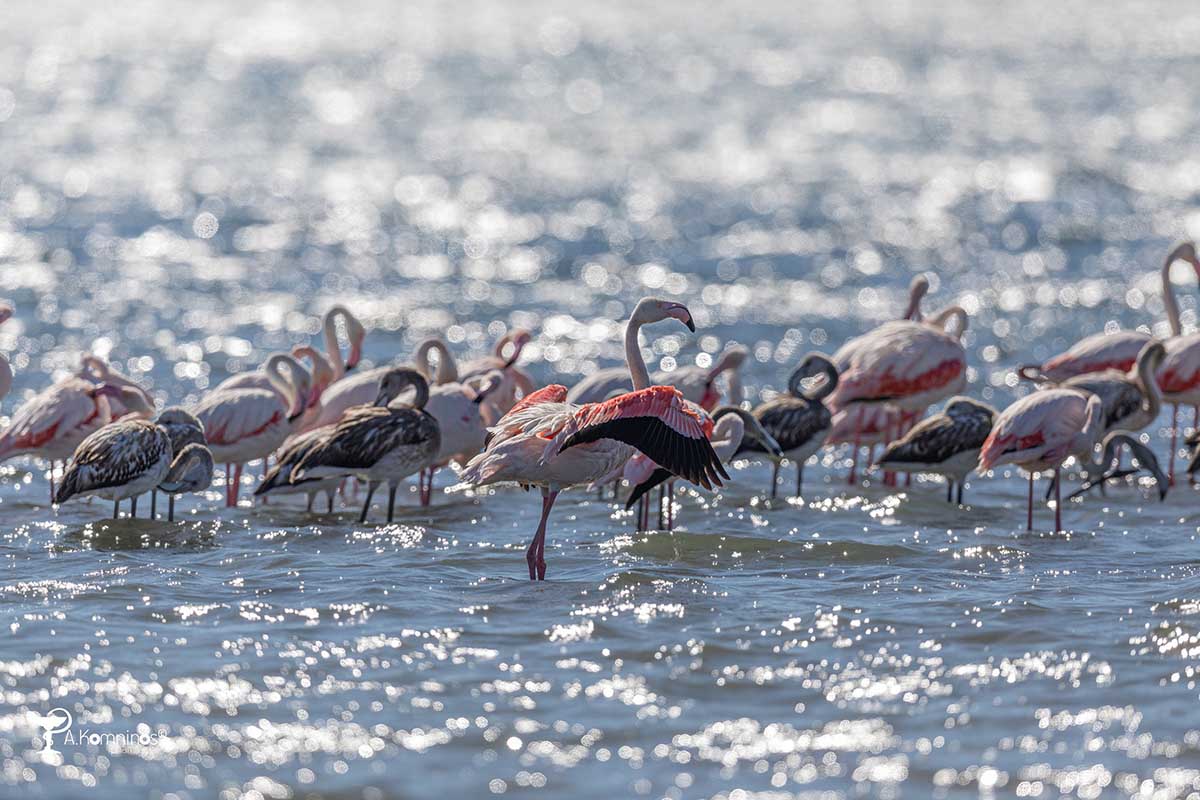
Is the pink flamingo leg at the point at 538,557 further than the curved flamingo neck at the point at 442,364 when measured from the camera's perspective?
No

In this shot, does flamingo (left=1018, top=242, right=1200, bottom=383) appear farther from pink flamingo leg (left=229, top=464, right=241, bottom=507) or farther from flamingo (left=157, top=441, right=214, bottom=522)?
flamingo (left=157, top=441, right=214, bottom=522)

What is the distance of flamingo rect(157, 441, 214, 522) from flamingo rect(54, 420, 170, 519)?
7cm

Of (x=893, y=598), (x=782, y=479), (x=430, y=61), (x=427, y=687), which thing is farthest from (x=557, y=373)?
(x=430, y=61)

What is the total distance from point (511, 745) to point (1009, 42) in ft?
156

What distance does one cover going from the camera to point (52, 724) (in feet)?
20.5

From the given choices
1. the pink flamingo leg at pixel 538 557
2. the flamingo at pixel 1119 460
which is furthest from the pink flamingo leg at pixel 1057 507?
the pink flamingo leg at pixel 538 557

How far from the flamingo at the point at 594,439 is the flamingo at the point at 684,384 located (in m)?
2.02

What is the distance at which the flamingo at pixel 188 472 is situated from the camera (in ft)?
31.6

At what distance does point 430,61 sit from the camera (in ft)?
147

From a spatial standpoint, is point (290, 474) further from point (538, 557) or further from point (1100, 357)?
point (1100, 357)

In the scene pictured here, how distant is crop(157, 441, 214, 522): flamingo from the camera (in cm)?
964

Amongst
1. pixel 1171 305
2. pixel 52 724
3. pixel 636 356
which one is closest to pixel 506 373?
pixel 636 356

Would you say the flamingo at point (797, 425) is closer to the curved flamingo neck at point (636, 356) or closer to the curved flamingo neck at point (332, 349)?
the curved flamingo neck at point (636, 356)

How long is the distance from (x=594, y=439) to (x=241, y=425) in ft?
10.5
